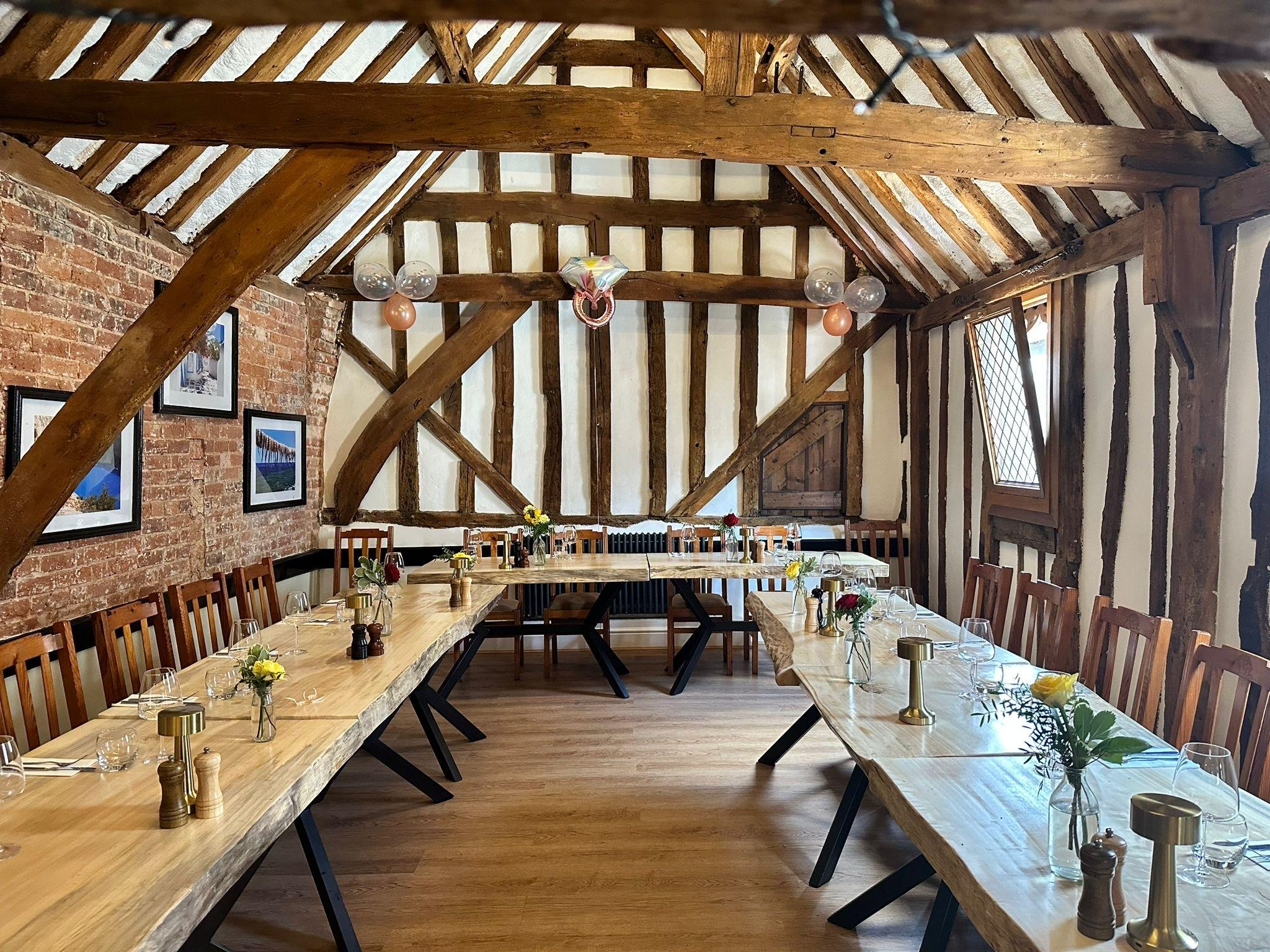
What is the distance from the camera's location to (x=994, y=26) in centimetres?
99

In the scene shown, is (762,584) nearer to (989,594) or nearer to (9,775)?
(989,594)

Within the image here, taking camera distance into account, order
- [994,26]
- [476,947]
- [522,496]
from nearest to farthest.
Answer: [994,26]
[476,947]
[522,496]

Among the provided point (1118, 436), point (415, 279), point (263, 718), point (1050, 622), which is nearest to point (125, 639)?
point (263, 718)

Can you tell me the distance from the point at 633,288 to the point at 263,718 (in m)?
5.00

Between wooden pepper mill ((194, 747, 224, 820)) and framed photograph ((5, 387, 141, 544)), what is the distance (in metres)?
2.33

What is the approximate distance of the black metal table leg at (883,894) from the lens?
2.62m

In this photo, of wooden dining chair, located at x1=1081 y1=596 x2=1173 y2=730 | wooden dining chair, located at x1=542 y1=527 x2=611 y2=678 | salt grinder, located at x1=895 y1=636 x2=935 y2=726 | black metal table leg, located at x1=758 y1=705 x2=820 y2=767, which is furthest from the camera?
wooden dining chair, located at x1=542 y1=527 x2=611 y2=678

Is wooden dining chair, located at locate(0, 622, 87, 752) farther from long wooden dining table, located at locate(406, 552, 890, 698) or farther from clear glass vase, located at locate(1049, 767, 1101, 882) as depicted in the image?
clear glass vase, located at locate(1049, 767, 1101, 882)

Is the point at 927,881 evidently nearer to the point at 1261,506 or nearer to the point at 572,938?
the point at 572,938

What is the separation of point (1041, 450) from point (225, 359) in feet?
17.4

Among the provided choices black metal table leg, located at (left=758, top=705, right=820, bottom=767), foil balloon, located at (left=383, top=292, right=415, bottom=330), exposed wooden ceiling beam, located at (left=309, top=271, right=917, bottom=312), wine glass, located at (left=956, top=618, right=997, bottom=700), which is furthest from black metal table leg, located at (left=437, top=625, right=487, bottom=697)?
wine glass, located at (left=956, top=618, right=997, bottom=700)

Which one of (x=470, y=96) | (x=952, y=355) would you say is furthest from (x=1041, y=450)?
(x=470, y=96)

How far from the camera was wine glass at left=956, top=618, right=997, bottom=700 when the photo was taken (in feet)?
9.33

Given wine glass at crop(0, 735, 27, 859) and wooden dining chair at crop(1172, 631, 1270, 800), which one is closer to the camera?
wine glass at crop(0, 735, 27, 859)
